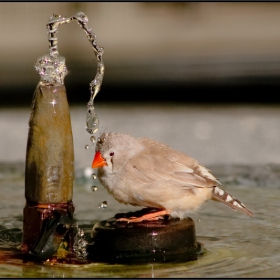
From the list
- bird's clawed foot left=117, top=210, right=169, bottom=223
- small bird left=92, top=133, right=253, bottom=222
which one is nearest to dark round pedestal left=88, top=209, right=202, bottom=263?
bird's clawed foot left=117, top=210, right=169, bottom=223

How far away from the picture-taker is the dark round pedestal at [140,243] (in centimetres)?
483

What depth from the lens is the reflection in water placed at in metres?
4.53

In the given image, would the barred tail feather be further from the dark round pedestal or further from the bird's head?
the bird's head

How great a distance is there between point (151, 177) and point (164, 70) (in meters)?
8.84

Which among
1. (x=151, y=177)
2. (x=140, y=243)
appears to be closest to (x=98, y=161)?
(x=151, y=177)

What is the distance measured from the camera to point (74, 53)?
1488 centimetres

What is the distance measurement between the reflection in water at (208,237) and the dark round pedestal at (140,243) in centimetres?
14

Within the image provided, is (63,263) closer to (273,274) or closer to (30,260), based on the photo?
(30,260)

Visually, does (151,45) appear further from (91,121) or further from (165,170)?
(165,170)

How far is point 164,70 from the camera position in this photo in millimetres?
13773

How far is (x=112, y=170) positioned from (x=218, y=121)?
5696mm

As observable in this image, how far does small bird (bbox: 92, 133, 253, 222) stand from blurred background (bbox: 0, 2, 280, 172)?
160 inches

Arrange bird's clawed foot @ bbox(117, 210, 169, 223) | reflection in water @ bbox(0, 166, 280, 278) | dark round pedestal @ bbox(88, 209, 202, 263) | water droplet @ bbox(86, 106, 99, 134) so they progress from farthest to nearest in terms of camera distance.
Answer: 1. water droplet @ bbox(86, 106, 99, 134)
2. bird's clawed foot @ bbox(117, 210, 169, 223)
3. dark round pedestal @ bbox(88, 209, 202, 263)
4. reflection in water @ bbox(0, 166, 280, 278)

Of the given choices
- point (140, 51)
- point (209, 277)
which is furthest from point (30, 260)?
point (140, 51)
